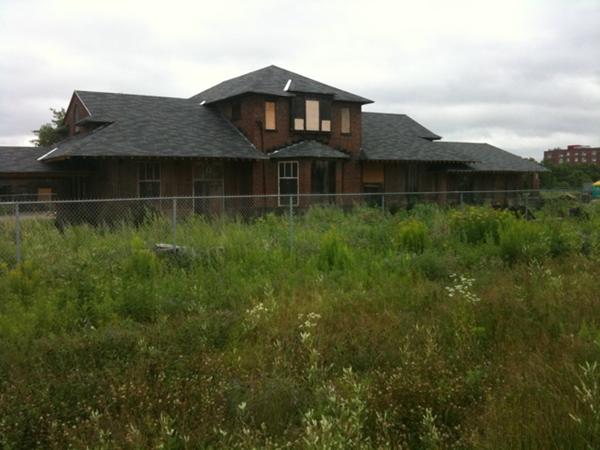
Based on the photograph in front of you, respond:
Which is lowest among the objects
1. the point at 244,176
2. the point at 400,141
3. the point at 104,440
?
the point at 104,440

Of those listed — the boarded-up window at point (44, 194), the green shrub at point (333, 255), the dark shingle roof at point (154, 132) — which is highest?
the dark shingle roof at point (154, 132)

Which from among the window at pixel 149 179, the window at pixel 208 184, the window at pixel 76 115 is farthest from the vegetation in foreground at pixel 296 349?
the window at pixel 76 115

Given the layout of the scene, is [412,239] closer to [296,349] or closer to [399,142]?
[296,349]

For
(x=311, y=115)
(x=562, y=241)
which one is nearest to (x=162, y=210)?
(x=311, y=115)

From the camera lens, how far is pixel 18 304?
7773mm

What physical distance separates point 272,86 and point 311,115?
2.36m

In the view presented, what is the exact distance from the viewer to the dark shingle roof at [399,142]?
30.0 metres

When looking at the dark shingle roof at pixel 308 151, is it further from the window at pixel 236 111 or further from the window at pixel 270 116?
the window at pixel 236 111

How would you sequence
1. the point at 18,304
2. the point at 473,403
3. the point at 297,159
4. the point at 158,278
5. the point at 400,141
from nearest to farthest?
1. the point at 473,403
2. the point at 18,304
3. the point at 158,278
4. the point at 297,159
5. the point at 400,141

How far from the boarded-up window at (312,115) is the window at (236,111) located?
131 inches

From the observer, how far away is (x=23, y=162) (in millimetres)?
25438

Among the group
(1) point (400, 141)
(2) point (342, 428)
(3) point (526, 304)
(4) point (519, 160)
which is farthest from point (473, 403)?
(4) point (519, 160)

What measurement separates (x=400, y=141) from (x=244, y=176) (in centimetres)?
1048

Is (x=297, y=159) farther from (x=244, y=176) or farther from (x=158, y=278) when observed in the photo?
(x=158, y=278)
